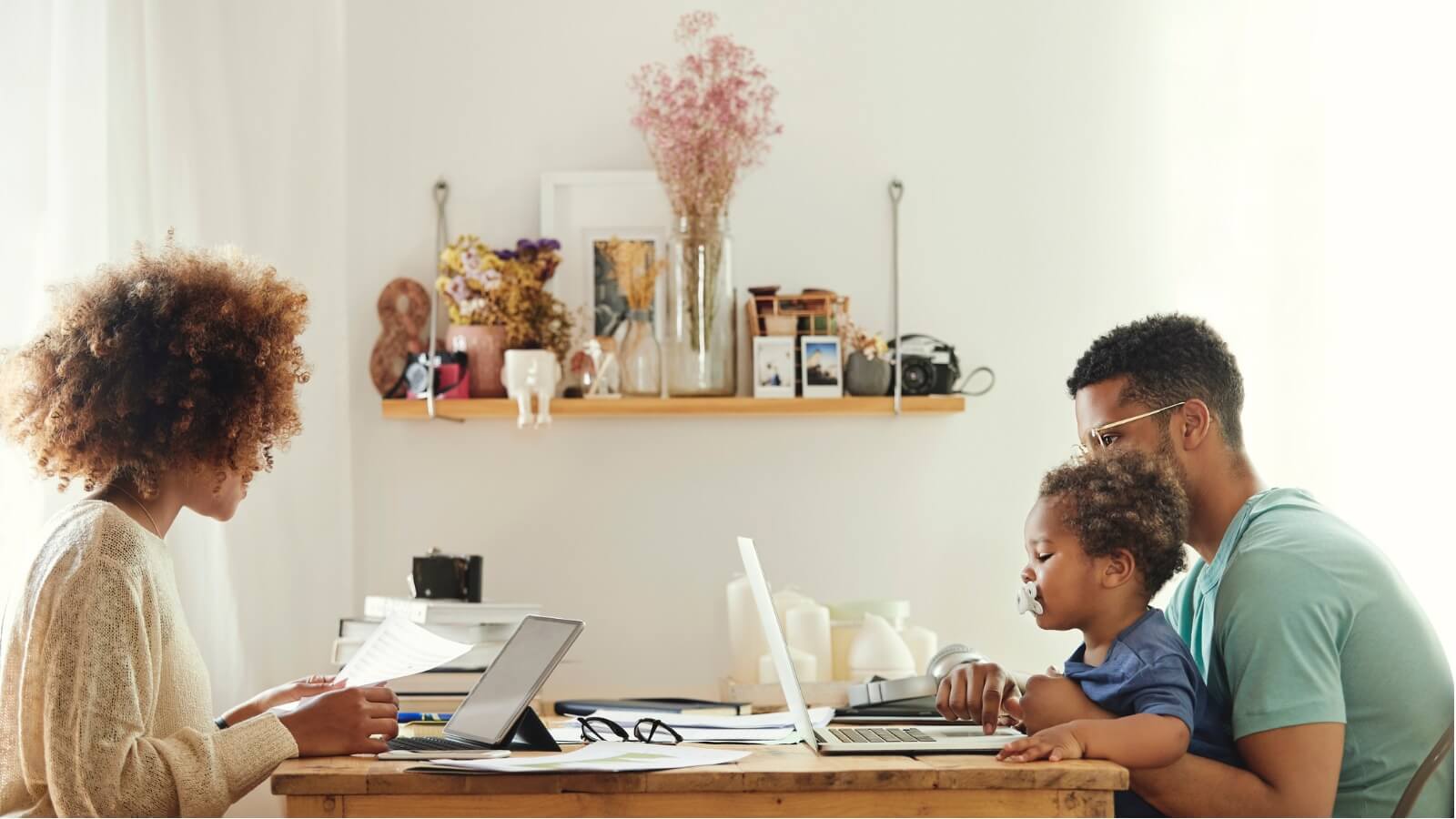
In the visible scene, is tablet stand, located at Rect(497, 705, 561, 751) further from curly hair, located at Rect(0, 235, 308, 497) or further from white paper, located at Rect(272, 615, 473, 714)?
curly hair, located at Rect(0, 235, 308, 497)

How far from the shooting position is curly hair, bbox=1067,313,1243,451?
5.90ft

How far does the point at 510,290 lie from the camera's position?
277cm

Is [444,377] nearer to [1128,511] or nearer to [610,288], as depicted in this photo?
[610,288]

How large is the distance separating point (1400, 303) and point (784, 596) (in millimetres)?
1486

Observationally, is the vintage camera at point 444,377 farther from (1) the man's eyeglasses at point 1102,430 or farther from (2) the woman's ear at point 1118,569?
(2) the woman's ear at point 1118,569

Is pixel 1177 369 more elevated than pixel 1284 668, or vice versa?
pixel 1177 369

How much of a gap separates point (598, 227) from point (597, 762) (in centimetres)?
179

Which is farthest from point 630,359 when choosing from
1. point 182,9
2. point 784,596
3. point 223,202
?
point 182,9

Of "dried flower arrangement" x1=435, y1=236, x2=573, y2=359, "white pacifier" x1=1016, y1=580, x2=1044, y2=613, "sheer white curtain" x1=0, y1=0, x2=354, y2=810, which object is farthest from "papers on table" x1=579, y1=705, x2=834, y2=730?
"dried flower arrangement" x1=435, y1=236, x2=573, y2=359

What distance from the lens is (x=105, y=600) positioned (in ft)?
4.48

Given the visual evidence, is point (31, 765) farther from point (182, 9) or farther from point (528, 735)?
point (182, 9)

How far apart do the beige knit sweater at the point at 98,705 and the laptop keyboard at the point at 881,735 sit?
0.58m

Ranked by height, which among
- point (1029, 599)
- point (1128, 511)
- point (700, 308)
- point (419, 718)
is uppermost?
point (700, 308)

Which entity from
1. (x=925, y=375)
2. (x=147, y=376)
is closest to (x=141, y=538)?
(x=147, y=376)
